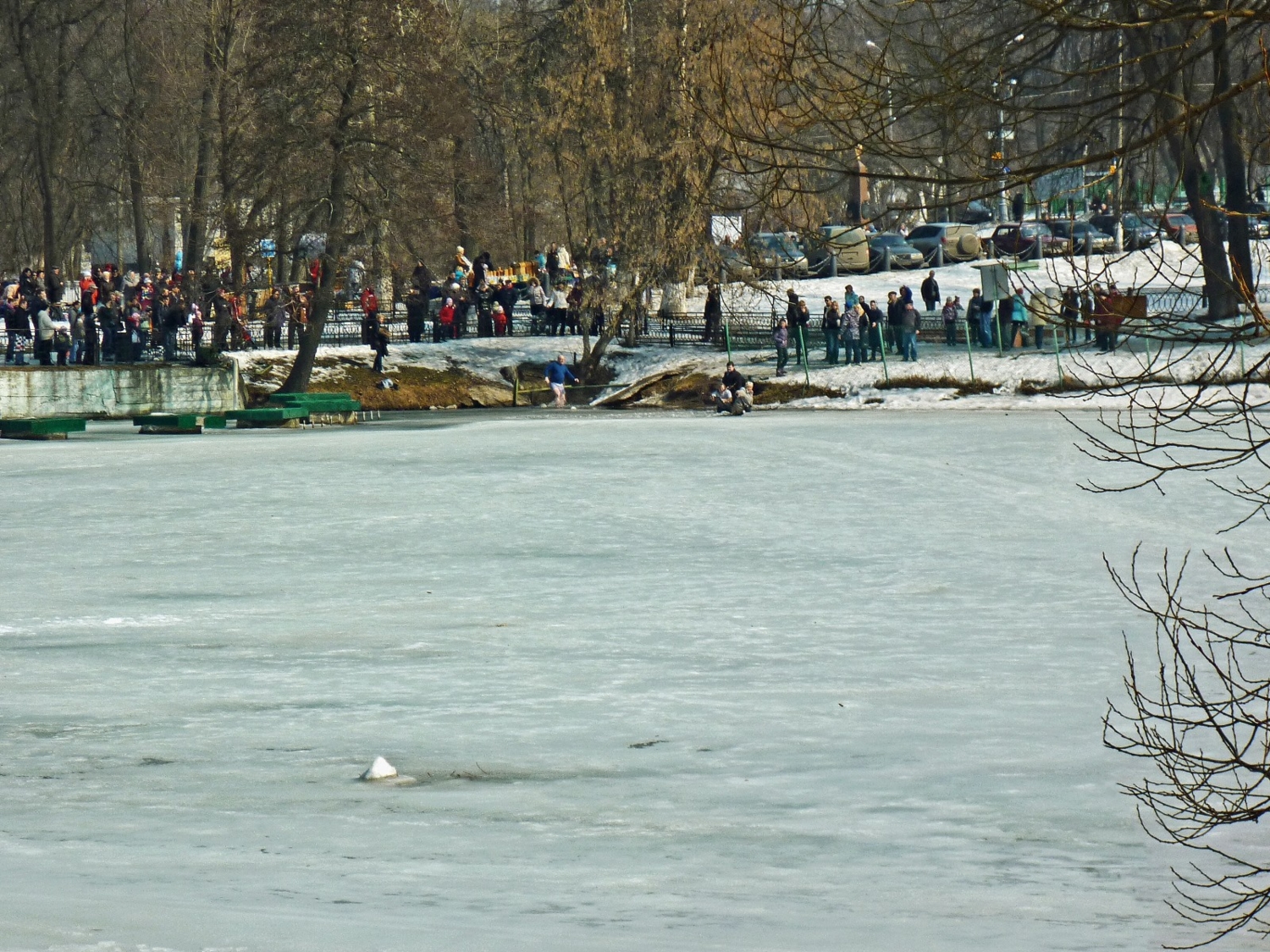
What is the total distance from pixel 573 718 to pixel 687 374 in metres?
30.3

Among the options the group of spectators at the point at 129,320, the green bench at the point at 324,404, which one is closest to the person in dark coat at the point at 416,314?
the group of spectators at the point at 129,320

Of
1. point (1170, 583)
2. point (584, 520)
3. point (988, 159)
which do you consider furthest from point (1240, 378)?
point (584, 520)

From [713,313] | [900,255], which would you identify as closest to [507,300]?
[713,313]

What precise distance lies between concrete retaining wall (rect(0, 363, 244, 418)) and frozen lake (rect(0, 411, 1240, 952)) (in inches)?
575

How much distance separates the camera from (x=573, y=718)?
10.4 meters

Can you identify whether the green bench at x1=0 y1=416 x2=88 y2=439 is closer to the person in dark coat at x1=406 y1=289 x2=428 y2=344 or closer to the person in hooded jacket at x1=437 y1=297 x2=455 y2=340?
the person in dark coat at x1=406 y1=289 x2=428 y2=344

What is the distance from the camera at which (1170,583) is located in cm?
1438

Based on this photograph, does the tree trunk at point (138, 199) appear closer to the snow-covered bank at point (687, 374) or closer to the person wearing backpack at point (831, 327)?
the snow-covered bank at point (687, 374)

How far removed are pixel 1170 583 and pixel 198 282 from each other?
29.0 meters

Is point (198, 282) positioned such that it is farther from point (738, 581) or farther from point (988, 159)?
point (988, 159)

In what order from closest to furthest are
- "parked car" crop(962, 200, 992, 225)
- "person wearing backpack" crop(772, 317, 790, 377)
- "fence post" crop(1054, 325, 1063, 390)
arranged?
"fence post" crop(1054, 325, 1063, 390) → "person wearing backpack" crop(772, 317, 790, 377) → "parked car" crop(962, 200, 992, 225)

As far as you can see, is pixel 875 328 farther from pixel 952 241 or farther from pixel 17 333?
pixel 952 241

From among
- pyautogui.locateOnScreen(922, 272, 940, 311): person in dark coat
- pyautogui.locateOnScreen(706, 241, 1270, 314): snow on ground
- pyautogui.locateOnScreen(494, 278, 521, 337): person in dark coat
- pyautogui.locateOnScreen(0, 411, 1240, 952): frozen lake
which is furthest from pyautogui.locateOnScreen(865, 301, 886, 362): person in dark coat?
pyautogui.locateOnScreen(0, 411, 1240, 952): frozen lake

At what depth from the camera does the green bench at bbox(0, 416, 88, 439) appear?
30.9 meters
